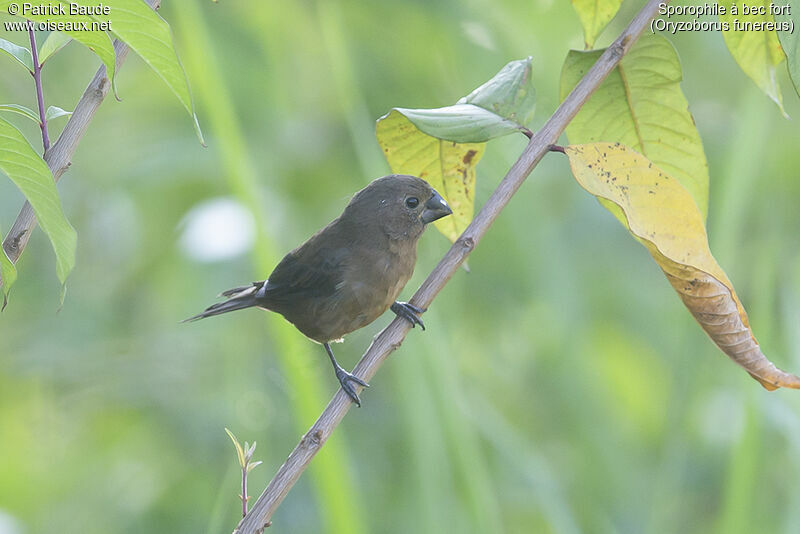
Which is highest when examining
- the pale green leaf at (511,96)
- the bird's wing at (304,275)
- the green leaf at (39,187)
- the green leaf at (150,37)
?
the pale green leaf at (511,96)

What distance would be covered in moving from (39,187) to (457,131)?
57 centimetres

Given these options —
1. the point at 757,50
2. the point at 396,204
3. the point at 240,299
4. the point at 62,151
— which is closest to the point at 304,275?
the point at 240,299

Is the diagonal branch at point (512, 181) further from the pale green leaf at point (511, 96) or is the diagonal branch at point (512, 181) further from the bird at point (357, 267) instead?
the bird at point (357, 267)

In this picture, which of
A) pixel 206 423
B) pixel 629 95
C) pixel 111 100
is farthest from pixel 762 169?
pixel 111 100

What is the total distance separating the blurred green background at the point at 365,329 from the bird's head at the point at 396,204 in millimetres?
305

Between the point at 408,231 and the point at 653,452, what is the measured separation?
173cm

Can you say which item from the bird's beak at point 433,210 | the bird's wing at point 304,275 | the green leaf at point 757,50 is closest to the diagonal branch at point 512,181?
the green leaf at point 757,50

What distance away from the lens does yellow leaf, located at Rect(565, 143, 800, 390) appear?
1237mm

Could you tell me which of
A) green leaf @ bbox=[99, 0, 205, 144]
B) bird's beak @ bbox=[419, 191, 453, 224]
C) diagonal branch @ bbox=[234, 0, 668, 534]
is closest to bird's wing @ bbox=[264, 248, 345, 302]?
bird's beak @ bbox=[419, 191, 453, 224]

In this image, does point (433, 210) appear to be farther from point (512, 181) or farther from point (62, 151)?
point (62, 151)

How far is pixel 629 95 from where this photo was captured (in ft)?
4.89

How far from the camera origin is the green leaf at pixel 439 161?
1.55 metres

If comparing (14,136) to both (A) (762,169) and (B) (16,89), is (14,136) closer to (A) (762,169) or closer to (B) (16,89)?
(B) (16,89)

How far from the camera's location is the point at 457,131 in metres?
1.27
